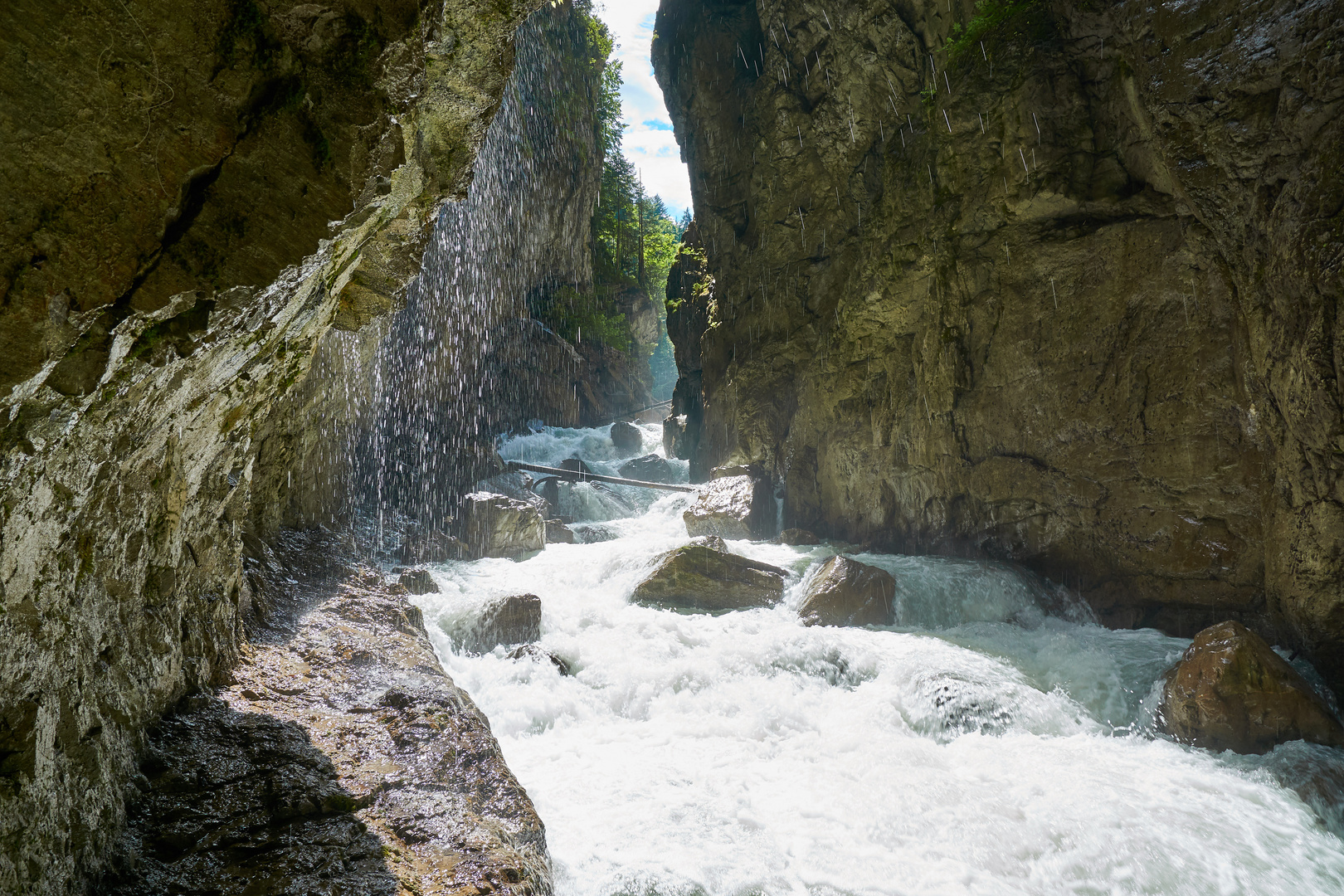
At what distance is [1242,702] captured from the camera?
5086mm

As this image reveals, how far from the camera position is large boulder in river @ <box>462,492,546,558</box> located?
11.6m

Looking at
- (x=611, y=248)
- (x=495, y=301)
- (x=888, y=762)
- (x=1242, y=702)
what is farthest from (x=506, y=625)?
(x=611, y=248)

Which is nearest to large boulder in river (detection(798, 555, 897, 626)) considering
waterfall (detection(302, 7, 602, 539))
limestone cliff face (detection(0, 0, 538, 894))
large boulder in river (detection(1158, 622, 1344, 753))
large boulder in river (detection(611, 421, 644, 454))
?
large boulder in river (detection(1158, 622, 1344, 753))

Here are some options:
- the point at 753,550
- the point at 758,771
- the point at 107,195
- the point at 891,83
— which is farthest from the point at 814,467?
the point at 107,195

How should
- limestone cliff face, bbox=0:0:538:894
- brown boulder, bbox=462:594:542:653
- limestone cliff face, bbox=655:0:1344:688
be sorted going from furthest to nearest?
1. brown boulder, bbox=462:594:542:653
2. limestone cliff face, bbox=655:0:1344:688
3. limestone cliff face, bbox=0:0:538:894

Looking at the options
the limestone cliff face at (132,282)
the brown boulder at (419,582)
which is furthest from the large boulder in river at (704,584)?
the limestone cliff face at (132,282)

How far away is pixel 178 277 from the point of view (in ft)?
5.43

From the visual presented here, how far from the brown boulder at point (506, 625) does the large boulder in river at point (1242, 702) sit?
6235 millimetres

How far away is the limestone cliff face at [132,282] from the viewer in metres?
1.41

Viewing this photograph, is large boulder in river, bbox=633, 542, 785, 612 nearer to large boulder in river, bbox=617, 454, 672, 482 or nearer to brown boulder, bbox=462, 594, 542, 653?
brown boulder, bbox=462, 594, 542, 653

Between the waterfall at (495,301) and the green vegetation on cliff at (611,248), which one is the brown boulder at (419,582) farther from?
the green vegetation on cliff at (611,248)

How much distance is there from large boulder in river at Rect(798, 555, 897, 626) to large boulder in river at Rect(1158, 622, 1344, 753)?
127 inches

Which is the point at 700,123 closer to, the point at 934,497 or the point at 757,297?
the point at 757,297

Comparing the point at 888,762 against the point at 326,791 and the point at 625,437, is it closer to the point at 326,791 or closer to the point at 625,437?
the point at 326,791
